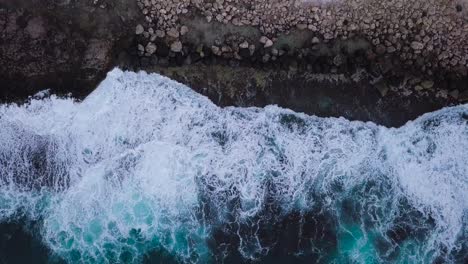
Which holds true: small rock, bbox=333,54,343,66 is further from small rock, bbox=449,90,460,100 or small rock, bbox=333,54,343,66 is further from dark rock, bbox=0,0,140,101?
dark rock, bbox=0,0,140,101

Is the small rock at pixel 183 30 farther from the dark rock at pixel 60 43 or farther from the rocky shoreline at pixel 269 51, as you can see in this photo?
the dark rock at pixel 60 43

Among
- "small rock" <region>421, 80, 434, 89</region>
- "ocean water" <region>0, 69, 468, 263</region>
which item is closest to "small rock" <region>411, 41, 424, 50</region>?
"small rock" <region>421, 80, 434, 89</region>

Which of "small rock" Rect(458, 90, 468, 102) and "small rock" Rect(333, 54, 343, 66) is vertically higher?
"small rock" Rect(333, 54, 343, 66)

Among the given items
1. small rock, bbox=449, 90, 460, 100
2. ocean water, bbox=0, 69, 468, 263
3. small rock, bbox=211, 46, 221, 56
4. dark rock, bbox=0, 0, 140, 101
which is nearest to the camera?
ocean water, bbox=0, 69, 468, 263

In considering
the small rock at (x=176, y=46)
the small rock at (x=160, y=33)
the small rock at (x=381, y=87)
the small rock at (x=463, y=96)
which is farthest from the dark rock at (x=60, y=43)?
the small rock at (x=463, y=96)

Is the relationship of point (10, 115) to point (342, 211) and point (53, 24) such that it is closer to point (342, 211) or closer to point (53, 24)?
point (53, 24)

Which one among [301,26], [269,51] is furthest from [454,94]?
[269,51]

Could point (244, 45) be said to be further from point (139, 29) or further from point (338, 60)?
point (139, 29)
